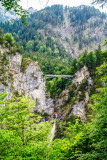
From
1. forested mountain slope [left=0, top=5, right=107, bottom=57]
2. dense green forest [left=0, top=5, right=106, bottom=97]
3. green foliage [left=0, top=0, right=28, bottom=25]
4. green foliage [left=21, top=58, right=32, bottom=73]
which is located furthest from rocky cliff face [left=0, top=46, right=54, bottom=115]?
forested mountain slope [left=0, top=5, right=107, bottom=57]

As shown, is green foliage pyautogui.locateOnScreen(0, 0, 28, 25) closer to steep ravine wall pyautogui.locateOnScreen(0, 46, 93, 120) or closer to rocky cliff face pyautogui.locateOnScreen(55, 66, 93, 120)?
steep ravine wall pyautogui.locateOnScreen(0, 46, 93, 120)

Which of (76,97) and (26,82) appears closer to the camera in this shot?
(76,97)

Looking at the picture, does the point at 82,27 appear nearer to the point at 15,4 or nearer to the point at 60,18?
the point at 60,18

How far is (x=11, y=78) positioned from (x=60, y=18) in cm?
12364

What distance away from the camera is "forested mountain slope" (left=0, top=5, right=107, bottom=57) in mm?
105188

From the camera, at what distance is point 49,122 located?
51.2 ft

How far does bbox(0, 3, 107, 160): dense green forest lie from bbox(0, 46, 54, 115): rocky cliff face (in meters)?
1.29

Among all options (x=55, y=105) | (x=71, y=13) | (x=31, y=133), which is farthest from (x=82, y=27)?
(x=31, y=133)

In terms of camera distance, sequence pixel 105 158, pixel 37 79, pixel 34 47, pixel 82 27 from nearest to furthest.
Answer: pixel 105 158, pixel 37 79, pixel 34 47, pixel 82 27

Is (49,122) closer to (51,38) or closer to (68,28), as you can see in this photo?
(51,38)

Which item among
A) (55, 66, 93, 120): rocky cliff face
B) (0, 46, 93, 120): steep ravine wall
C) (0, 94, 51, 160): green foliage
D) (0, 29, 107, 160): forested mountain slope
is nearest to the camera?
(0, 29, 107, 160): forested mountain slope

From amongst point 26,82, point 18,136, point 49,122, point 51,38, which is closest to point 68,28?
point 51,38

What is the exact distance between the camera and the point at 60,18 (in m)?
129

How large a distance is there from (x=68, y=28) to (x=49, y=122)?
130537 millimetres
